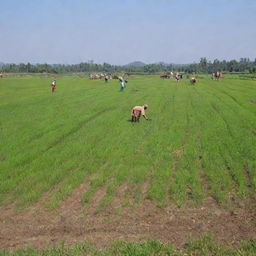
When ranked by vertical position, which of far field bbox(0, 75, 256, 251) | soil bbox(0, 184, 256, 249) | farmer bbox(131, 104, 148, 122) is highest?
farmer bbox(131, 104, 148, 122)

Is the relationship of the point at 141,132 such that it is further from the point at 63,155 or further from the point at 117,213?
the point at 117,213

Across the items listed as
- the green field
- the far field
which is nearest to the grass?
the far field

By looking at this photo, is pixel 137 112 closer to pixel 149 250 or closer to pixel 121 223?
pixel 121 223

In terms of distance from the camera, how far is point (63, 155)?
44.1 ft

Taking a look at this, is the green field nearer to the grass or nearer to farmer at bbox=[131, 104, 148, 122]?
farmer at bbox=[131, 104, 148, 122]

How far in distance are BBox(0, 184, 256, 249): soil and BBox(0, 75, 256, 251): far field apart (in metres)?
0.06

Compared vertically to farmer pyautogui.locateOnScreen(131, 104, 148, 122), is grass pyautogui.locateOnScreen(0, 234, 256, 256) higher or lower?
lower

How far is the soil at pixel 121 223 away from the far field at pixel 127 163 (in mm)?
56

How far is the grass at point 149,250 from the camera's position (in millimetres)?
6754

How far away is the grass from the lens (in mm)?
6754

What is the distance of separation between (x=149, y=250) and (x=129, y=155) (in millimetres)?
6713

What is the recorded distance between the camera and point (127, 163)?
12.4m

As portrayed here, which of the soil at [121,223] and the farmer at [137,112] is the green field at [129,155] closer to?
the soil at [121,223]

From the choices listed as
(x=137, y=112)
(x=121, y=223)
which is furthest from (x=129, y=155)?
→ (x=137, y=112)
